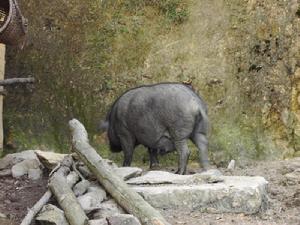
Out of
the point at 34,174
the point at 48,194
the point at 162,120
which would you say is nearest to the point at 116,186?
the point at 48,194

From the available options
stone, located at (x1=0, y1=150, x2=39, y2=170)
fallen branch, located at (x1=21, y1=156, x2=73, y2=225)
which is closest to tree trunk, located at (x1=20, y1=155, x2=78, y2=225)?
fallen branch, located at (x1=21, y1=156, x2=73, y2=225)

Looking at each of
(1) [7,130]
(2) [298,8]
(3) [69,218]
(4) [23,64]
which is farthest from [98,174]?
(2) [298,8]

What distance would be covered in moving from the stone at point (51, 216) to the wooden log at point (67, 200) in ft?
0.18

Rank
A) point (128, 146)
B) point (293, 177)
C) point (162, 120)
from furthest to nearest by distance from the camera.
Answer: point (128, 146)
point (162, 120)
point (293, 177)

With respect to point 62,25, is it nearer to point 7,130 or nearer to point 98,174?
point 7,130

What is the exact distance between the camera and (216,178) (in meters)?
7.15

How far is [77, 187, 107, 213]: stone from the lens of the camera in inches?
241

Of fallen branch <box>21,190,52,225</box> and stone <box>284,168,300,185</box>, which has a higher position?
fallen branch <box>21,190,52,225</box>

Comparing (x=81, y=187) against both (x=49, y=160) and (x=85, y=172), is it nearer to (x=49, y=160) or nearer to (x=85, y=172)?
(x=85, y=172)

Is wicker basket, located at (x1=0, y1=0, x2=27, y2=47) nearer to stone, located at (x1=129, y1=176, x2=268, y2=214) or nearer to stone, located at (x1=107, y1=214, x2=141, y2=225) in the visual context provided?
stone, located at (x1=129, y1=176, x2=268, y2=214)

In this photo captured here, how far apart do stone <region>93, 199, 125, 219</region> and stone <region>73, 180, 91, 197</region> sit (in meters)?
0.36

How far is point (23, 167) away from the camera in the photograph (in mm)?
7934

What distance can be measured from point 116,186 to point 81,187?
52cm

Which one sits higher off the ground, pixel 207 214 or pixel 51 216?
pixel 51 216
